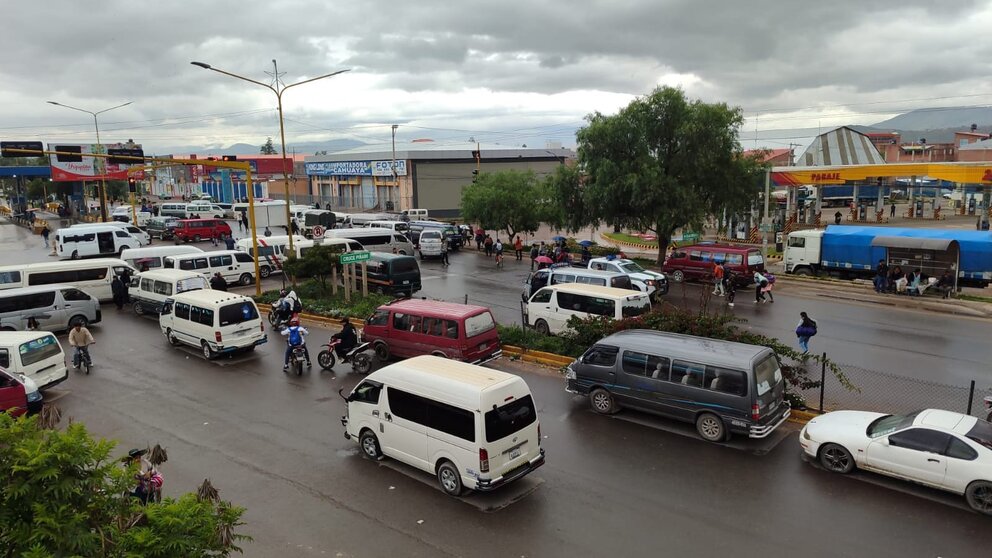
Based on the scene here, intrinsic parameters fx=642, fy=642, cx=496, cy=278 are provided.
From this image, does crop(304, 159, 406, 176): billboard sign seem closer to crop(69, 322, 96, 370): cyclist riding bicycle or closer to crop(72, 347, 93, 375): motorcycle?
crop(72, 347, 93, 375): motorcycle

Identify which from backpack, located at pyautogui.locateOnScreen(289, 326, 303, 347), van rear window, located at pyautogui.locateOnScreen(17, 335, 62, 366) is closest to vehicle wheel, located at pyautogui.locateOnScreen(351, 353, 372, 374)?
backpack, located at pyautogui.locateOnScreen(289, 326, 303, 347)

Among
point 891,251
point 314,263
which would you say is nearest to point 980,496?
point 891,251

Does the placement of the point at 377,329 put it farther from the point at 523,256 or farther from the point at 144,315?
the point at 523,256

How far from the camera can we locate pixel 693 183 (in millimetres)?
33656

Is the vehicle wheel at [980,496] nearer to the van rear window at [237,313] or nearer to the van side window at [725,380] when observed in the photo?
the van side window at [725,380]

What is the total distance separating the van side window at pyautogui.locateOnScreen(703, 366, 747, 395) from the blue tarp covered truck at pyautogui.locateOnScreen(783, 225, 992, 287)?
69.3 ft

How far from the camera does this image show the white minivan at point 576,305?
1847 centimetres

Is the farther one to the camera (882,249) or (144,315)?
(882,249)

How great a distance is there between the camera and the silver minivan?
2091cm

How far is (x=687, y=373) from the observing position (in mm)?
12234

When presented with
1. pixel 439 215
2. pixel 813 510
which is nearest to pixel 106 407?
pixel 813 510

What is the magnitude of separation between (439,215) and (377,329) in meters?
54.2

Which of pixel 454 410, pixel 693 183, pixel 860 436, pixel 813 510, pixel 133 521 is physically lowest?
pixel 813 510

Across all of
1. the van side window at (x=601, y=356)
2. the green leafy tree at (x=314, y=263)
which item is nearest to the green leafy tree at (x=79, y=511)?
the van side window at (x=601, y=356)
